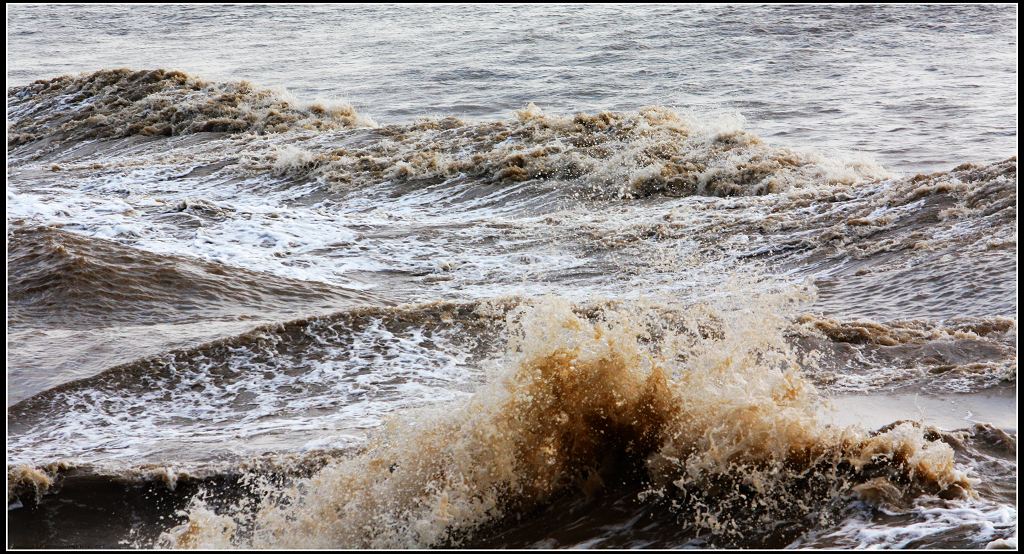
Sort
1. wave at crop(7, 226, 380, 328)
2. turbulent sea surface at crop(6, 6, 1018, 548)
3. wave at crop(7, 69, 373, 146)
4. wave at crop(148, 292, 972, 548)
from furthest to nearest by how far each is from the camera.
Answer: wave at crop(7, 69, 373, 146)
wave at crop(7, 226, 380, 328)
turbulent sea surface at crop(6, 6, 1018, 548)
wave at crop(148, 292, 972, 548)

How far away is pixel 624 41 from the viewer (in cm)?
2881

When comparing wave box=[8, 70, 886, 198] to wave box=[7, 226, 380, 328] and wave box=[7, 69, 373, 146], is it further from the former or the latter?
wave box=[7, 226, 380, 328]

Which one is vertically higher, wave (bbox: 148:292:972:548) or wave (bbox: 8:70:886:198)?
wave (bbox: 148:292:972:548)

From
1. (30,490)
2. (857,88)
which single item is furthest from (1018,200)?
(857,88)

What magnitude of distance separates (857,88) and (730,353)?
1774 centimetres

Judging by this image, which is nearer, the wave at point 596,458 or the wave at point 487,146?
the wave at point 596,458

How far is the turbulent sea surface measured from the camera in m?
4.19

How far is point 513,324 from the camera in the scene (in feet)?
19.1

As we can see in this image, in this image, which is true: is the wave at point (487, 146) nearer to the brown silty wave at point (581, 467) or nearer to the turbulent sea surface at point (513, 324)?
the turbulent sea surface at point (513, 324)

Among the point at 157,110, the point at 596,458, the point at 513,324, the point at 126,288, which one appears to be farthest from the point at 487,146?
the point at 596,458

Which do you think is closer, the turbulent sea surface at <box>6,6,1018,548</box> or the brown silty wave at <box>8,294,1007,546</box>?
the brown silty wave at <box>8,294,1007,546</box>

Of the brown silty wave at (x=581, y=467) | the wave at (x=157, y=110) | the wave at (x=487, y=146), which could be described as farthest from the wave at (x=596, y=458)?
the wave at (x=157, y=110)

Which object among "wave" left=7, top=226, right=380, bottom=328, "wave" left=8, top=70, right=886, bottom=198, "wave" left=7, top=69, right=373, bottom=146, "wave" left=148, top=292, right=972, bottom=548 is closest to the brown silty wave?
"wave" left=148, top=292, right=972, bottom=548

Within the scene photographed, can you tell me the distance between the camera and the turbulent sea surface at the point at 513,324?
13.7 feet
